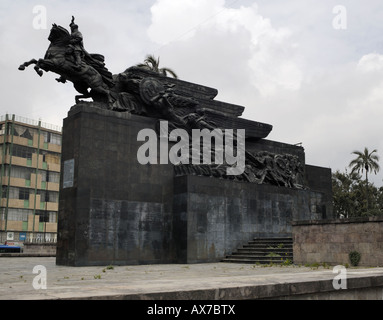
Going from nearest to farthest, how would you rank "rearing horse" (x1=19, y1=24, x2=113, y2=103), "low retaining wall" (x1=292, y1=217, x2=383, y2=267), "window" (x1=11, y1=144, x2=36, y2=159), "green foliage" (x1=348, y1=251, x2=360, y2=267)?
"low retaining wall" (x1=292, y1=217, x2=383, y2=267) → "green foliage" (x1=348, y1=251, x2=360, y2=267) → "rearing horse" (x1=19, y1=24, x2=113, y2=103) → "window" (x1=11, y1=144, x2=36, y2=159)

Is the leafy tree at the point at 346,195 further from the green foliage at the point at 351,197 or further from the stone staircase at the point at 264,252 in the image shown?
the stone staircase at the point at 264,252

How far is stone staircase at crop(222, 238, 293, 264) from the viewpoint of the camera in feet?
54.9

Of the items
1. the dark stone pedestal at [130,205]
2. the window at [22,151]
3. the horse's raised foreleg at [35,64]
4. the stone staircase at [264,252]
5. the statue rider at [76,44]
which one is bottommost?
the stone staircase at [264,252]

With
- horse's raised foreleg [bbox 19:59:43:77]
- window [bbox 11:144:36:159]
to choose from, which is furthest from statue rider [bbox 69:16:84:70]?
window [bbox 11:144:36:159]

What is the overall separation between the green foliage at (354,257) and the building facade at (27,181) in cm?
4310

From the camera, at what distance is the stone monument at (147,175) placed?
1661 centimetres

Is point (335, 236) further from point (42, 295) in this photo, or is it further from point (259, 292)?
point (42, 295)

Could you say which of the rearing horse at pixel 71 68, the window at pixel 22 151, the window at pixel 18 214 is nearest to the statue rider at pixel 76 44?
the rearing horse at pixel 71 68

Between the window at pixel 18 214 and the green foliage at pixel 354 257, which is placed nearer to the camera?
the green foliage at pixel 354 257

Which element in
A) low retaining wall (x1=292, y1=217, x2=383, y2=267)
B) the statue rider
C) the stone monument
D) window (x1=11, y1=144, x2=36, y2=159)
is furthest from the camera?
window (x1=11, y1=144, x2=36, y2=159)

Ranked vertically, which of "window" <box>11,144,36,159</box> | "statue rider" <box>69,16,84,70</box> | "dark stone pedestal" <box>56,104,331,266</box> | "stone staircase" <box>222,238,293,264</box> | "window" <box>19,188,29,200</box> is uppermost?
"window" <box>11,144,36,159</box>

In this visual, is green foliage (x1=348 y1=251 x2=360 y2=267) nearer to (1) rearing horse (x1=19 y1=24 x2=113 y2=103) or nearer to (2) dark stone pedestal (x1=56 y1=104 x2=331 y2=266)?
(2) dark stone pedestal (x1=56 y1=104 x2=331 y2=266)

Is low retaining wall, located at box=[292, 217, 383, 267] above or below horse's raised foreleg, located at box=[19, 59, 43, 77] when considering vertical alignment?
below

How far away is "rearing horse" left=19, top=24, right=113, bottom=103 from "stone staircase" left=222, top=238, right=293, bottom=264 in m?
8.11
